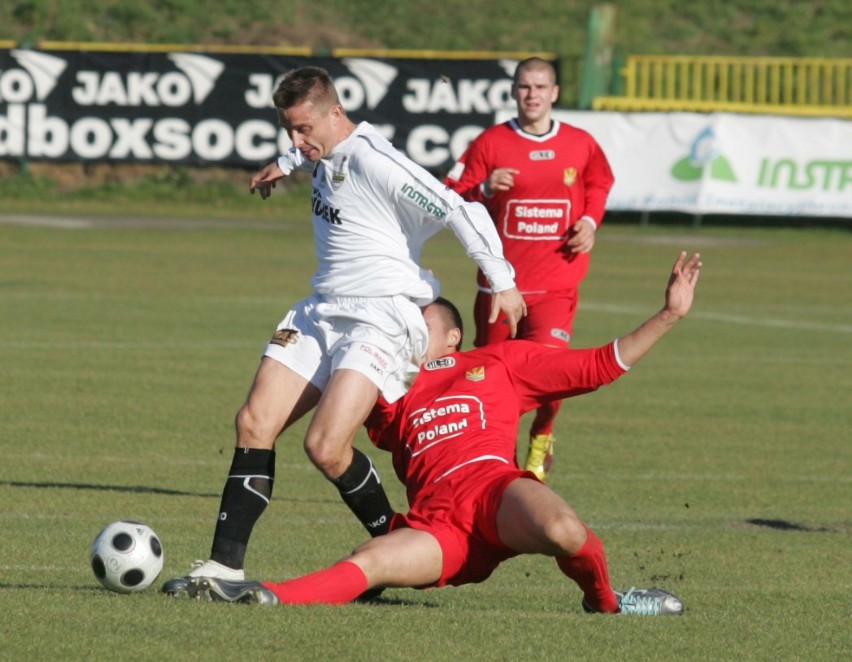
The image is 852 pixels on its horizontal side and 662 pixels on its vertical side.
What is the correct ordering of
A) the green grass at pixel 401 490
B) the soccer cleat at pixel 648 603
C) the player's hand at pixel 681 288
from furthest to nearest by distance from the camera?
the player's hand at pixel 681 288 < the soccer cleat at pixel 648 603 < the green grass at pixel 401 490

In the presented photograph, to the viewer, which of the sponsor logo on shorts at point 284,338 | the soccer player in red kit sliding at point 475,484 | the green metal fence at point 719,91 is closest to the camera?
the soccer player in red kit sliding at point 475,484

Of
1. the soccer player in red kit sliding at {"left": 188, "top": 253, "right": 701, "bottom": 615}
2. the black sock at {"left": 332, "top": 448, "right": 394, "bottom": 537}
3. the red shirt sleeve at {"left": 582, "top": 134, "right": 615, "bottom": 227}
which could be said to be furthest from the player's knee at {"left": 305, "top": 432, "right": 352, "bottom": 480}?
the red shirt sleeve at {"left": 582, "top": 134, "right": 615, "bottom": 227}

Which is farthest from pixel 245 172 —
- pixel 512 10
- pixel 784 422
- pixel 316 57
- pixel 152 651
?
pixel 152 651

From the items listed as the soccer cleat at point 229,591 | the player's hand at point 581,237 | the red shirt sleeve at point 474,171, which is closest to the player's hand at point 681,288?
the soccer cleat at point 229,591

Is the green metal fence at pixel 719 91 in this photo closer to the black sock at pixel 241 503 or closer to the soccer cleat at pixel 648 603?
the black sock at pixel 241 503

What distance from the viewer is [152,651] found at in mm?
5156

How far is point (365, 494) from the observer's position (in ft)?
23.3

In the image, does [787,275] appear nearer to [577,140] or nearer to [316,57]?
[316,57]

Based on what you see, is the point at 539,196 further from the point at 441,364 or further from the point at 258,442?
the point at 258,442

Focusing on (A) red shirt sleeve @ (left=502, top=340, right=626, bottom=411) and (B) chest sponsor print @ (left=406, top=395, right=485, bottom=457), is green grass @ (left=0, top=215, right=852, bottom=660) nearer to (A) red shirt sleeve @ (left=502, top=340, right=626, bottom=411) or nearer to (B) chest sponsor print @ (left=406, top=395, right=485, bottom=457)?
(B) chest sponsor print @ (left=406, top=395, right=485, bottom=457)

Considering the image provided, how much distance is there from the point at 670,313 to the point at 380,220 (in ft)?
4.47

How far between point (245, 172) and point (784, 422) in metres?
20.7

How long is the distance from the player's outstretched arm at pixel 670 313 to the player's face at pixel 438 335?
2.98 ft

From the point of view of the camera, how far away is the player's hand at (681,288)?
6.53 metres
